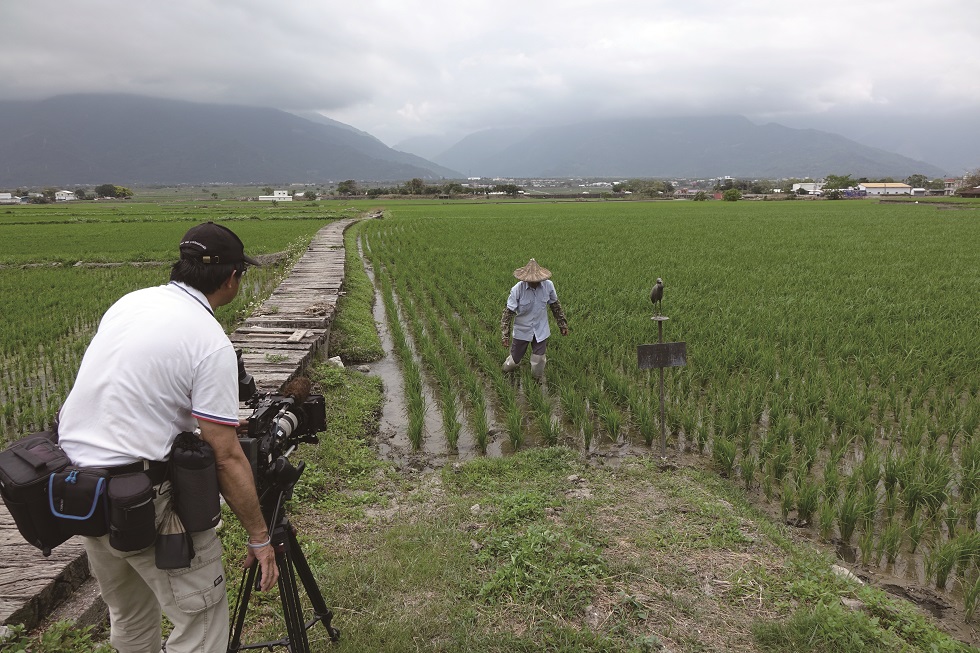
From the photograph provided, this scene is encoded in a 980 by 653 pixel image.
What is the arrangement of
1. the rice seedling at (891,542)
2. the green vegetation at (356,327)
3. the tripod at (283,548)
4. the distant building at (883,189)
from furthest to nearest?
the distant building at (883,189)
the green vegetation at (356,327)
the rice seedling at (891,542)
the tripod at (283,548)

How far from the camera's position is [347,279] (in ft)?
38.6

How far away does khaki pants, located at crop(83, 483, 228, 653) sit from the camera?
1665mm

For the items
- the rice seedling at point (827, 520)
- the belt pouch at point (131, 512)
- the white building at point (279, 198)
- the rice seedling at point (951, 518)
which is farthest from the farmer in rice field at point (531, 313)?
the white building at point (279, 198)

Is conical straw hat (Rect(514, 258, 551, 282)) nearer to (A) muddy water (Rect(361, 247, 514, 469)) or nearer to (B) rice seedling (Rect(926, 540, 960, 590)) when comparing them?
(A) muddy water (Rect(361, 247, 514, 469))

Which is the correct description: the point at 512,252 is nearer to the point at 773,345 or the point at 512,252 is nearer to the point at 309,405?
the point at 773,345

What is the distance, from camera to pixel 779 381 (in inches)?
217

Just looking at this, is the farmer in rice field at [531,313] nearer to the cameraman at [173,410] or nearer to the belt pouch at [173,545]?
the cameraman at [173,410]

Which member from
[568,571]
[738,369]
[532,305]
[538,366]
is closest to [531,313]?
[532,305]

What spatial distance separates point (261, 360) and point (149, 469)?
404 cm

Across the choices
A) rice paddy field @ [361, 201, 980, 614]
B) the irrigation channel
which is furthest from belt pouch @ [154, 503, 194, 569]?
rice paddy field @ [361, 201, 980, 614]

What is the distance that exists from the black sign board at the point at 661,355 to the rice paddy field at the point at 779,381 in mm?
695

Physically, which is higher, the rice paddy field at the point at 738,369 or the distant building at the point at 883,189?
the distant building at the point at 883,189

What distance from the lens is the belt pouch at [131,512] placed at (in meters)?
1.46

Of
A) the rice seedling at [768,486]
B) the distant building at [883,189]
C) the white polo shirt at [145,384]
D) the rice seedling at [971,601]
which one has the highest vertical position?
the distant building at [883,189]
